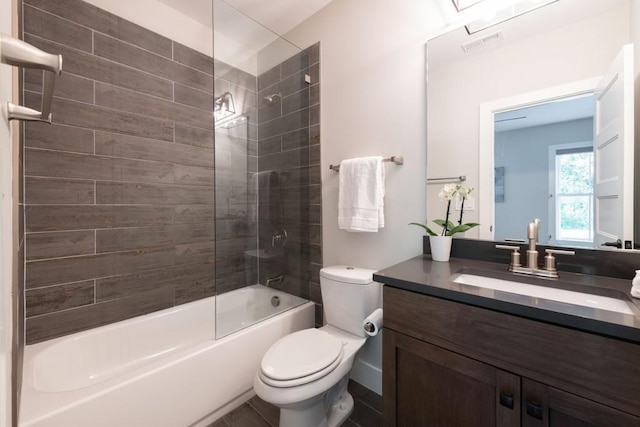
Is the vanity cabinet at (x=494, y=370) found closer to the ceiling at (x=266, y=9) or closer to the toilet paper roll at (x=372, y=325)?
the toilet paper roll at (x=372, y=325)

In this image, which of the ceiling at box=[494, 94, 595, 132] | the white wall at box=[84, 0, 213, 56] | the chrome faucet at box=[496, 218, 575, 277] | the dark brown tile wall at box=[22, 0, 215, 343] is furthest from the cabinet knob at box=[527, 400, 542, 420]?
the white wall at box=[84, 0, 213, 56]

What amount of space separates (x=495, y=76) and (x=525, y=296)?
3.51 feet

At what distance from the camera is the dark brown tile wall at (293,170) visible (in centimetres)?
205

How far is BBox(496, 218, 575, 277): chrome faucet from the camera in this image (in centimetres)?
107

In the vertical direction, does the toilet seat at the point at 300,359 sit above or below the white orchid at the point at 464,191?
below

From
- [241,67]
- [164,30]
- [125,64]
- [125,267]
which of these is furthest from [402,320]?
[164,30]

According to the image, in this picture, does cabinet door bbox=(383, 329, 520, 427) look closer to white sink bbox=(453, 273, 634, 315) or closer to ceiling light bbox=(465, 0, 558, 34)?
white sink bbox=(453, 273, 634, 315)

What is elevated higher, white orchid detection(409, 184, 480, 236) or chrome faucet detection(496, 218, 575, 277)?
white orchid detection(409, 184, 480, 236)

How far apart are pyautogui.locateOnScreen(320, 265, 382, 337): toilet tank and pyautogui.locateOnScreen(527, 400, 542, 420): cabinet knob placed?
82cm

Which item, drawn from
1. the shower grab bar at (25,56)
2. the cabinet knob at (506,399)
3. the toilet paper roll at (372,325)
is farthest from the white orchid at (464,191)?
the shower grab bar at (25,56)

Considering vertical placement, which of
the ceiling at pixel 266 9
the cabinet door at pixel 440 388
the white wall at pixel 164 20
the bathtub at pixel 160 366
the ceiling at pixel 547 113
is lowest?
the bathtub at pixel 160 366

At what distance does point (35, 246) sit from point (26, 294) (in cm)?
26

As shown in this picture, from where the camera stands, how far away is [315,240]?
205 centimetres

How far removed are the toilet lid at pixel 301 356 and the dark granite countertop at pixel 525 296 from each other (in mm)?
522
